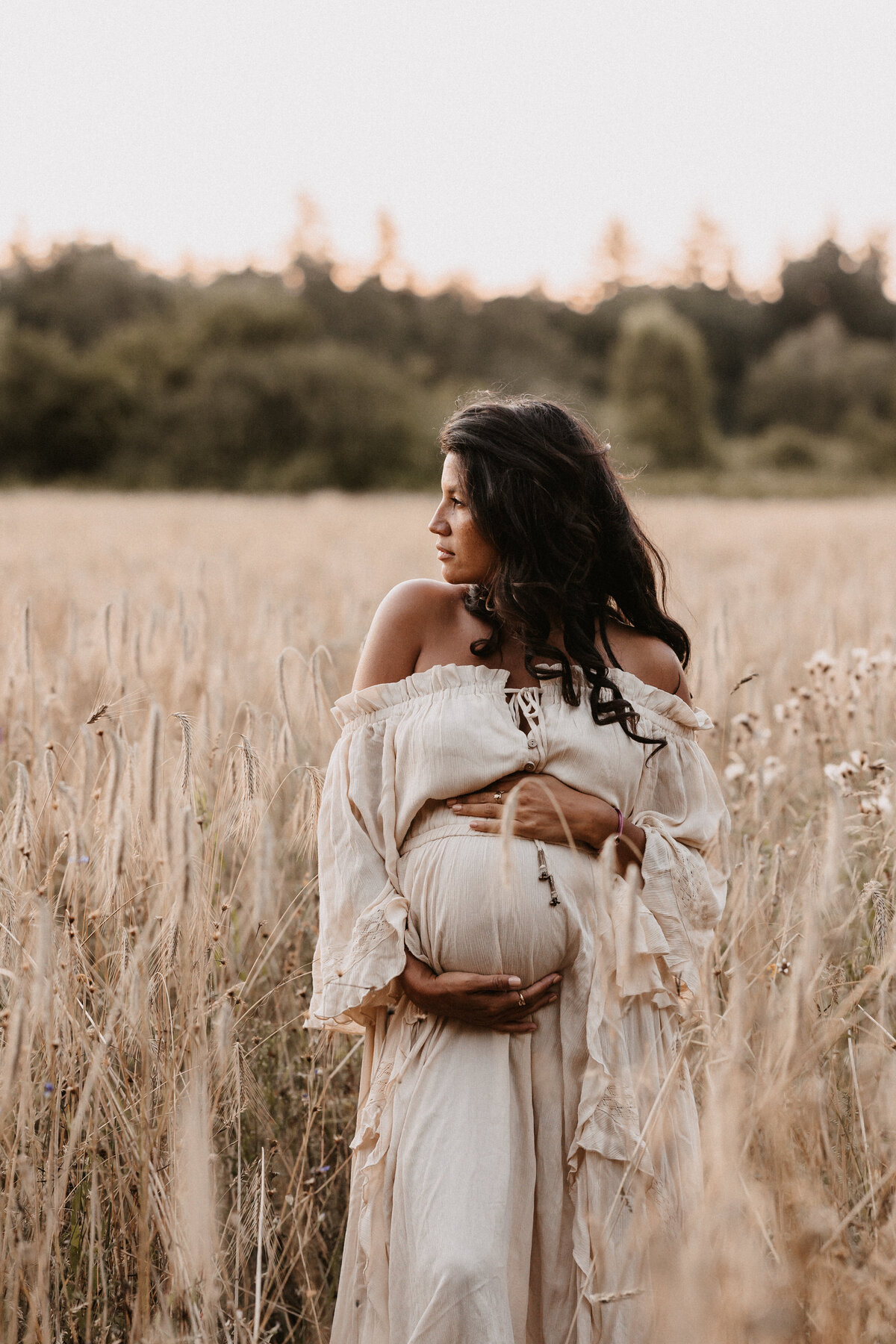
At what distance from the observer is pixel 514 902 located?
5.31 ft

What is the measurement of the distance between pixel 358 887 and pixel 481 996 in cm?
28

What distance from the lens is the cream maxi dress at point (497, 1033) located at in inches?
58.2

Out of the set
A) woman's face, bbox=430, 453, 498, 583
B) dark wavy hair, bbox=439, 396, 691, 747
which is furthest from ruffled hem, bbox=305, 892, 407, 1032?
woman's face, bbox=430, 453, 498, 583

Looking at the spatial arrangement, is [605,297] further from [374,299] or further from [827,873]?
[827,873]

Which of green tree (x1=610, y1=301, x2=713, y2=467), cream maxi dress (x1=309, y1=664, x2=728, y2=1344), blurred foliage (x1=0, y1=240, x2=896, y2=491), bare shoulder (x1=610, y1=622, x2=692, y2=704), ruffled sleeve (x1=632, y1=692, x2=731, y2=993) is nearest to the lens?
cream maxi dress (x1=309, y1=664, x2=728, y2=1344)

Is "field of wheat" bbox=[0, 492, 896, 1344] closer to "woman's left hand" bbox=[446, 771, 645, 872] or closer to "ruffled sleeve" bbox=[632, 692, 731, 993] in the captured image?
"ruffled sleeve" bbox=[632, 692, 731, 993]

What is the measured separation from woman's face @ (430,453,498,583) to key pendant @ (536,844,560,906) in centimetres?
54

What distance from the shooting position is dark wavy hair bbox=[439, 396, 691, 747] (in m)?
1.83

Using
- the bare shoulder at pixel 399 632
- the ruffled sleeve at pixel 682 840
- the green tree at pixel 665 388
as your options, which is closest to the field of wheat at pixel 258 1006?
the ruffled sleeve at pixel 682 840

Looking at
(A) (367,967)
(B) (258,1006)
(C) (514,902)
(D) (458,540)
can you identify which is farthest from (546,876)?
(B) (258,1006)

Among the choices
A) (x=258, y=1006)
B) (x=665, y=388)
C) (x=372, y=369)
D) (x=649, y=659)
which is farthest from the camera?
(x=665, y=388)

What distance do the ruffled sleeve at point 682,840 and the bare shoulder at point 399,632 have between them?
0.45 meters

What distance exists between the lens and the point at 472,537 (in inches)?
74.4

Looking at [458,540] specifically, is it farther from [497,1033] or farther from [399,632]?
[497,1033]
